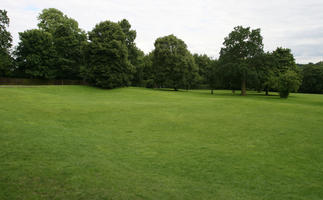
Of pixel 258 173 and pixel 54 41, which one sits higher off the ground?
pixel 54 41

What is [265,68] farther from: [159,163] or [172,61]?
[159,163]

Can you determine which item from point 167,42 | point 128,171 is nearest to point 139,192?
point 128,171

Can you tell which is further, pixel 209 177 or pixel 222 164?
pixel 222 164

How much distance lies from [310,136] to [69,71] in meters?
55.3

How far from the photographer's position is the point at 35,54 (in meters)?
46.5

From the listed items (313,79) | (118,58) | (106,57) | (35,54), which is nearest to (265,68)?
(118,58)

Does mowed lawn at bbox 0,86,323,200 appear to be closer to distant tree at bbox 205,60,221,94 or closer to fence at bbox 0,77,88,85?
distant tree at bbox 205,60,221,94

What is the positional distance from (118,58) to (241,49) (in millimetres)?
28246

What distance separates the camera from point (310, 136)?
10.9 metres

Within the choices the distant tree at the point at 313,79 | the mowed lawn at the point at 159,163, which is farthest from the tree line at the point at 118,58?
the mowed lawn at the point at 159,163

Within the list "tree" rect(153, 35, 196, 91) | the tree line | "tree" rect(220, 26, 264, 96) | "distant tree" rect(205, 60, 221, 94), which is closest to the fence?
the tree line

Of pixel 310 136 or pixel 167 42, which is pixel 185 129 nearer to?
pixel 310 136

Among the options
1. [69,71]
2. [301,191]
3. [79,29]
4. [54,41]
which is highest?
[79,29]

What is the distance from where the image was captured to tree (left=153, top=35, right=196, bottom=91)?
5269cm
